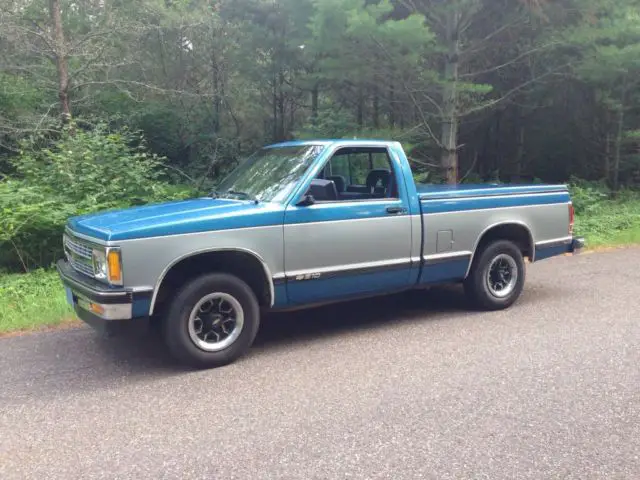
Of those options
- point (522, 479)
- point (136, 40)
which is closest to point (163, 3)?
point (136, 40)

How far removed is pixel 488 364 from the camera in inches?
193

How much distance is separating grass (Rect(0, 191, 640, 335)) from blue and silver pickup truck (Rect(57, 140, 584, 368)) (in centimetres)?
94

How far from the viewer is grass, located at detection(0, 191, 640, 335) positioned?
6.26 metres

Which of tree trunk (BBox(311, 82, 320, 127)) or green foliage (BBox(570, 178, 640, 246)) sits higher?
tree trunk (BBox(311, 82, 320, 127))

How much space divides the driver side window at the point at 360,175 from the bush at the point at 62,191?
4.86 m

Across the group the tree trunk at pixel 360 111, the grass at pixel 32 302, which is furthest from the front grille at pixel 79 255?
the tree trunk at pixel 360 111

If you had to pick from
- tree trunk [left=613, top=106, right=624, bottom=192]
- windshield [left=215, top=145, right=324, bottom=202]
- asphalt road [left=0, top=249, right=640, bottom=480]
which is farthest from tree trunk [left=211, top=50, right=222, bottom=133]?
asphalt road [left=0, top=249, right=640, bottom=480]

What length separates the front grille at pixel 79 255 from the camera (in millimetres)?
4949

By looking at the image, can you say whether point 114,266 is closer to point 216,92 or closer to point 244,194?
point 244,194

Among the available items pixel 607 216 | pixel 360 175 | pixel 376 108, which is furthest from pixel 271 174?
pixel 376 108

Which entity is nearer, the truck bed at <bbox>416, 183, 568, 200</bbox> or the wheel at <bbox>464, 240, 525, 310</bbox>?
the truck bed at <bbox>416, 183, 568, 200</bbox>

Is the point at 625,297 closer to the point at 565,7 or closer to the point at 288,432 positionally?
the point at 288,432

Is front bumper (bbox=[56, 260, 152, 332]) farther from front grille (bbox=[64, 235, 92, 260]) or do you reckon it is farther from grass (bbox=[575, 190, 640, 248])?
grass (bbox=[575, 190, 640, 248])

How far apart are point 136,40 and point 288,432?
49.8 ft
